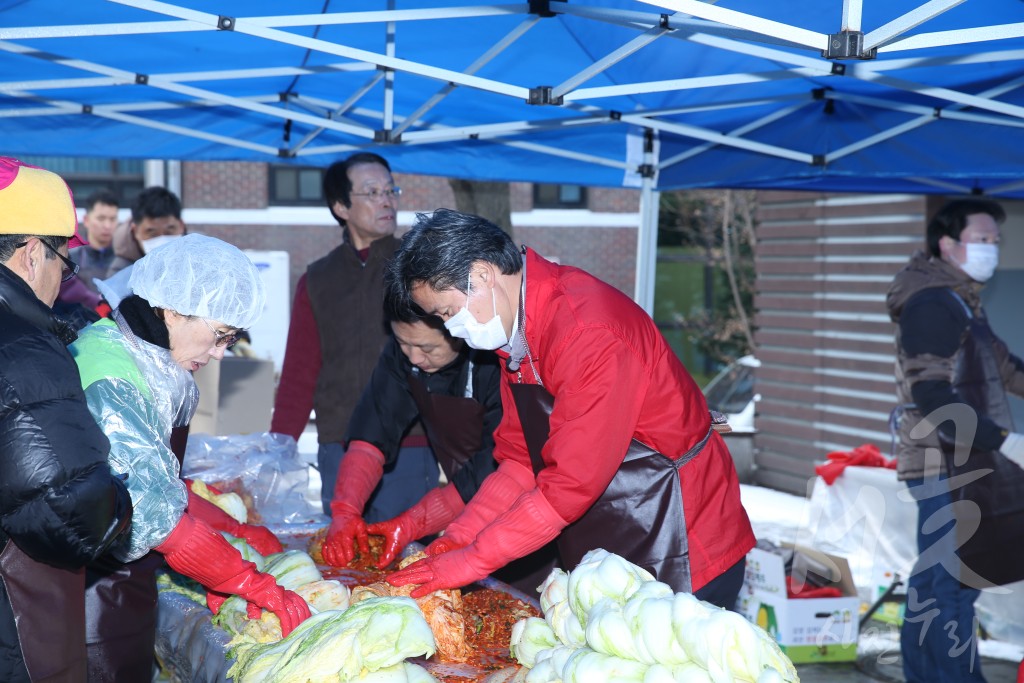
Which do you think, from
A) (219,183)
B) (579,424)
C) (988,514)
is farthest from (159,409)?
(219,183)

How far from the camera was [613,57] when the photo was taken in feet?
11.7

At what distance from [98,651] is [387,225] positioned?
1.98 metres

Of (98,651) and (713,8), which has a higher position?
(713,8)

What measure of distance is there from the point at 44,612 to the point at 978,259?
3.70 meters

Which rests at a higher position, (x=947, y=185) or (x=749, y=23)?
(x=749, y=23)

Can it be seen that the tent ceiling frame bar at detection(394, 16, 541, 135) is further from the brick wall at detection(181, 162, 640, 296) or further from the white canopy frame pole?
the brick wall at detection(181, 162, 640, 296)

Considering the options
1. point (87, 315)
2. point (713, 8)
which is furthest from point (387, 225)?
point (713, 8)

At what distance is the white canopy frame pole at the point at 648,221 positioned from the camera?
524 cm

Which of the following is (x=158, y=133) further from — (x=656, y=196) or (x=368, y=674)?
(x=368, y=674)

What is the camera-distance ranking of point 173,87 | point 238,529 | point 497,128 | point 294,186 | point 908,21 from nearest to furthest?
point 908,21
point 238,529
point 173,87
point 497,128
point 294,186

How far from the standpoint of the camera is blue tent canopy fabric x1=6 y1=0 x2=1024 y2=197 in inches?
135

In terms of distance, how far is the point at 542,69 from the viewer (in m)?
4.52

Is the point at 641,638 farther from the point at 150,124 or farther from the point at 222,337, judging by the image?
the point at 150,124

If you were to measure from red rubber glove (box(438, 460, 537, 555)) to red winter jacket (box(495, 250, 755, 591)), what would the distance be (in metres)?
0.20
